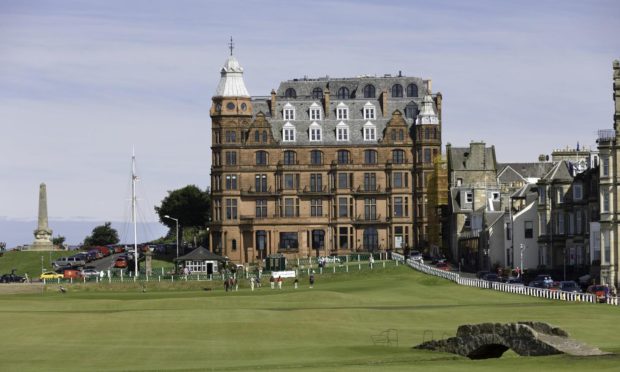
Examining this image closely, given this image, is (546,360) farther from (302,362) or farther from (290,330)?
(290,330)

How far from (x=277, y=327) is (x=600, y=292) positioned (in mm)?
33695

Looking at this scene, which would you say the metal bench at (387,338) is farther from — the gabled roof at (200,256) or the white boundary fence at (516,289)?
the gabled roof at (200,256)

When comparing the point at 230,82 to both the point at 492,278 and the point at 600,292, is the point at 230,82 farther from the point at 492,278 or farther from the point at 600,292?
the point at 600,292

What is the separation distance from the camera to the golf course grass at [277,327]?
69.9 m

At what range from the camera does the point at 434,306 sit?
374 ft

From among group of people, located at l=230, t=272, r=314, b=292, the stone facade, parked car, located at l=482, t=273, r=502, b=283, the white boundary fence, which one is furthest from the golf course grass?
the stone facade

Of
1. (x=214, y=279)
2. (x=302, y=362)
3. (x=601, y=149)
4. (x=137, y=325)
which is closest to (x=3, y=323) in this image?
(x=137, y=325)

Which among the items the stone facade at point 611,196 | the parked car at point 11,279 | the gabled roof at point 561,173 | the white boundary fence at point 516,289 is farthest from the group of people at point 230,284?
the stone facade at point 611,196

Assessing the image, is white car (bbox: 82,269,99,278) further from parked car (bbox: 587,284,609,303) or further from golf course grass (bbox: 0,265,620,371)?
parked car (bbox: 587,284,609,303)

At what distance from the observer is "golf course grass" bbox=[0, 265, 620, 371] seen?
229 ft

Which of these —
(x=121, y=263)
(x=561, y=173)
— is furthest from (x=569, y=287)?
(x=121, y=263)

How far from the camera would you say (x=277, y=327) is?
93.1 metres

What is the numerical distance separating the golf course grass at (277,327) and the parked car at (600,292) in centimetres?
365

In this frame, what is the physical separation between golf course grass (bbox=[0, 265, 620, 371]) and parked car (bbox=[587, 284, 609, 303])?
12.0ft
